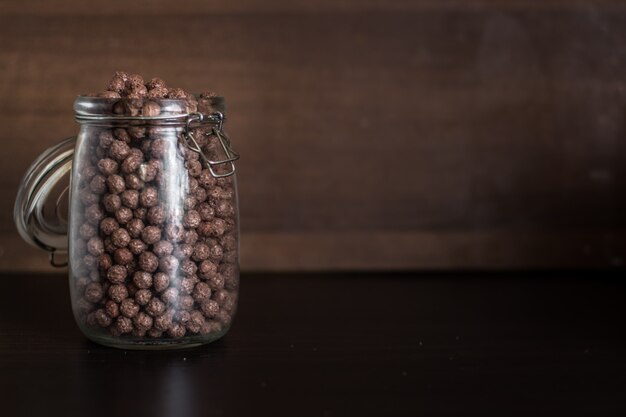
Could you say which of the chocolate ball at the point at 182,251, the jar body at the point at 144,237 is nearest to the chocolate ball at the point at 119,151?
A: the jar body at the point at 144,237

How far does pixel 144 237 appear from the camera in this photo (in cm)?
84

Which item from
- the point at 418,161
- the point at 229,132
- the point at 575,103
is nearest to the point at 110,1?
the point at 229,132

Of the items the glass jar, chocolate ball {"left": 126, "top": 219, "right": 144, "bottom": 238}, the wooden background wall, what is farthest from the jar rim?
the wooden background wall

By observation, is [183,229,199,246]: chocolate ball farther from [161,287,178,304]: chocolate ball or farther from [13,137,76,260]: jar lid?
[13,137,76,260]: jar lid

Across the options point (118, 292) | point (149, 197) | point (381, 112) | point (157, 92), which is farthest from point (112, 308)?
point (381, 112)

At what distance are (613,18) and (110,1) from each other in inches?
31.1

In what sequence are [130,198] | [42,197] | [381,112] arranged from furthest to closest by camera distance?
[381,112]
[42,197]
[130,198]

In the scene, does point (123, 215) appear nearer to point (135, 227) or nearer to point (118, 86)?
point (135, 227)

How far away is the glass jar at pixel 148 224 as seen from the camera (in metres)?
0.84

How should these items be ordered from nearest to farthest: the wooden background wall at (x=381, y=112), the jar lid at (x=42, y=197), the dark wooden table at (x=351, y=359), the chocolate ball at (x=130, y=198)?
the dark wooden table at (x=351, y=359) < the chocolate ball at (x=130, y=198) < the jar lid at (x=42, y=197) < the wooden background wall at (x=381, y=112)

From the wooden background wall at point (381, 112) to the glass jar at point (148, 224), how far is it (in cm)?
45

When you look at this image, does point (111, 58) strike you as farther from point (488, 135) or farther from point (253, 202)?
point (488, 135)

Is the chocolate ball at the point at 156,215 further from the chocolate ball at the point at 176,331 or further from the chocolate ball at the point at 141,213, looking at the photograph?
the chocolate ball at the point at 176,331

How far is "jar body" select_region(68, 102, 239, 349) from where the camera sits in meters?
0.84
